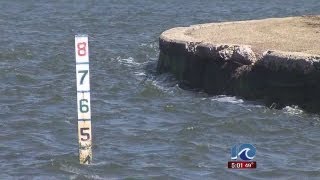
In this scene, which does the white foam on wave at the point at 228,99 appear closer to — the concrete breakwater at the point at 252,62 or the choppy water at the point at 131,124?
the choppy water at the point at 131,124

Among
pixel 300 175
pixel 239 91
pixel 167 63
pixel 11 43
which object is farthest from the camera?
pixel 11 43

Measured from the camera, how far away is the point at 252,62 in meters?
17.4

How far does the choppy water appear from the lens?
12.5 metres

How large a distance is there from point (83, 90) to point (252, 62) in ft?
21.7

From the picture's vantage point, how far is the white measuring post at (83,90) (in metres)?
11.2

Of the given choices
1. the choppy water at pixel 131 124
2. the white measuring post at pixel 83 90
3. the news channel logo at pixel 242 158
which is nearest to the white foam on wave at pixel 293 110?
the choppy water at pixel 131 124

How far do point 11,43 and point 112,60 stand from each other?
4.77 meters

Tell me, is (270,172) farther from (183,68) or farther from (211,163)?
(183,68)

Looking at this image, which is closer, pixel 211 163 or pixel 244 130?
pixel 211 163

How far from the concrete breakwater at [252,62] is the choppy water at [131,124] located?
1.07ft

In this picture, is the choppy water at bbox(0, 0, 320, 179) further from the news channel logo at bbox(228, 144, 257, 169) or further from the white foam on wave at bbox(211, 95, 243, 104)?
the news channel logo at bbox(228, 144, 257, 169)

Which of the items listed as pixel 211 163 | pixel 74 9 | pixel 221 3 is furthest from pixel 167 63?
pixel 221 3

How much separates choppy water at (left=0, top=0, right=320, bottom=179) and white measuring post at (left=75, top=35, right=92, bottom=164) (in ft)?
2.28

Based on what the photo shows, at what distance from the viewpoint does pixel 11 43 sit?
2780cm
